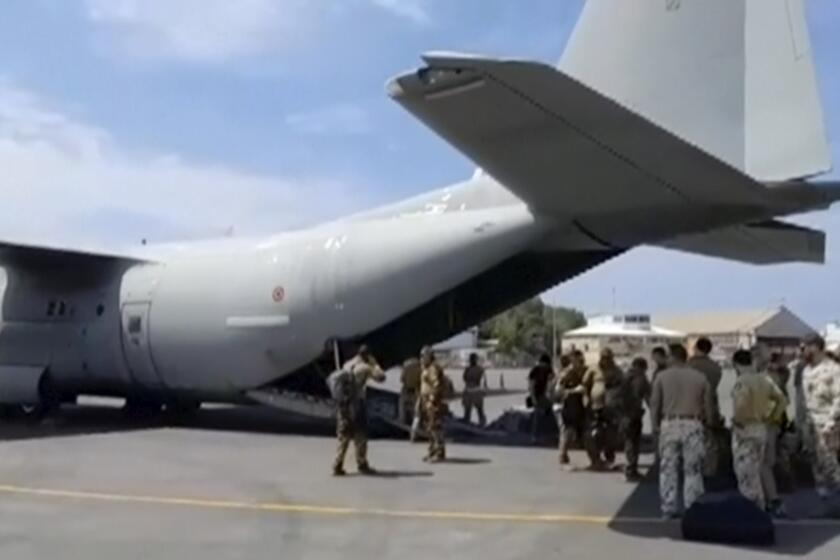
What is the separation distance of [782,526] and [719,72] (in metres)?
5.30

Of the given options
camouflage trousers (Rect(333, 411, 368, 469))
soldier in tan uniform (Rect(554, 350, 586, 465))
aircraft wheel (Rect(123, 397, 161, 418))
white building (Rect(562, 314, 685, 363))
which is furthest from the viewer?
white building (Rect(562, 314, 685, 363))

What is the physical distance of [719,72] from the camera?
1210cm

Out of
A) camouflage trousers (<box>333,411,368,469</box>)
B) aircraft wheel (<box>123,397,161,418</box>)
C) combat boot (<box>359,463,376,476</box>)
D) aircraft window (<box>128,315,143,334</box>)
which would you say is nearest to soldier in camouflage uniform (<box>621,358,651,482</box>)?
combat boot (<box>359,463,376,476</box>)

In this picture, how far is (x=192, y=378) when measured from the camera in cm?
1895

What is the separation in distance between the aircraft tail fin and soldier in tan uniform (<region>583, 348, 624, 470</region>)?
321 cm

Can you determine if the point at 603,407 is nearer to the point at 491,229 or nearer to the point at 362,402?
the point at 362,402

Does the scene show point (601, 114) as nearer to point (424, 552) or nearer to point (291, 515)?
point (424, 552)

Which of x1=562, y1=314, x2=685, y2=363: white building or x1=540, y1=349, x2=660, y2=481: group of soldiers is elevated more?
x1=562, y1=314, x2=685, y2=363: white building

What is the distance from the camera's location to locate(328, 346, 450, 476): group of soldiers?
43.7 ft

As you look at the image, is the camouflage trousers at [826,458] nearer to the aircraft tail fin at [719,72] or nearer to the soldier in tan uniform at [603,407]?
the aircraft tail fin at [719,72]

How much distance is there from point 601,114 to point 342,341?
28.4 ft

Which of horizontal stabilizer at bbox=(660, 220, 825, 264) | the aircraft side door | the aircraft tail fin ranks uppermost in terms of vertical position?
the aircraft tail fin

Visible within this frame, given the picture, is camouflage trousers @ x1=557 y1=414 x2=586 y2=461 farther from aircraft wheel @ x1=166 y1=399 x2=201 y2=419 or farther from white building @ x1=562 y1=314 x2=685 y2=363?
white building @ x1=562 y1=314 x2=685 y2=363

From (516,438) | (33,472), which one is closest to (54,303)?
(33,472)
